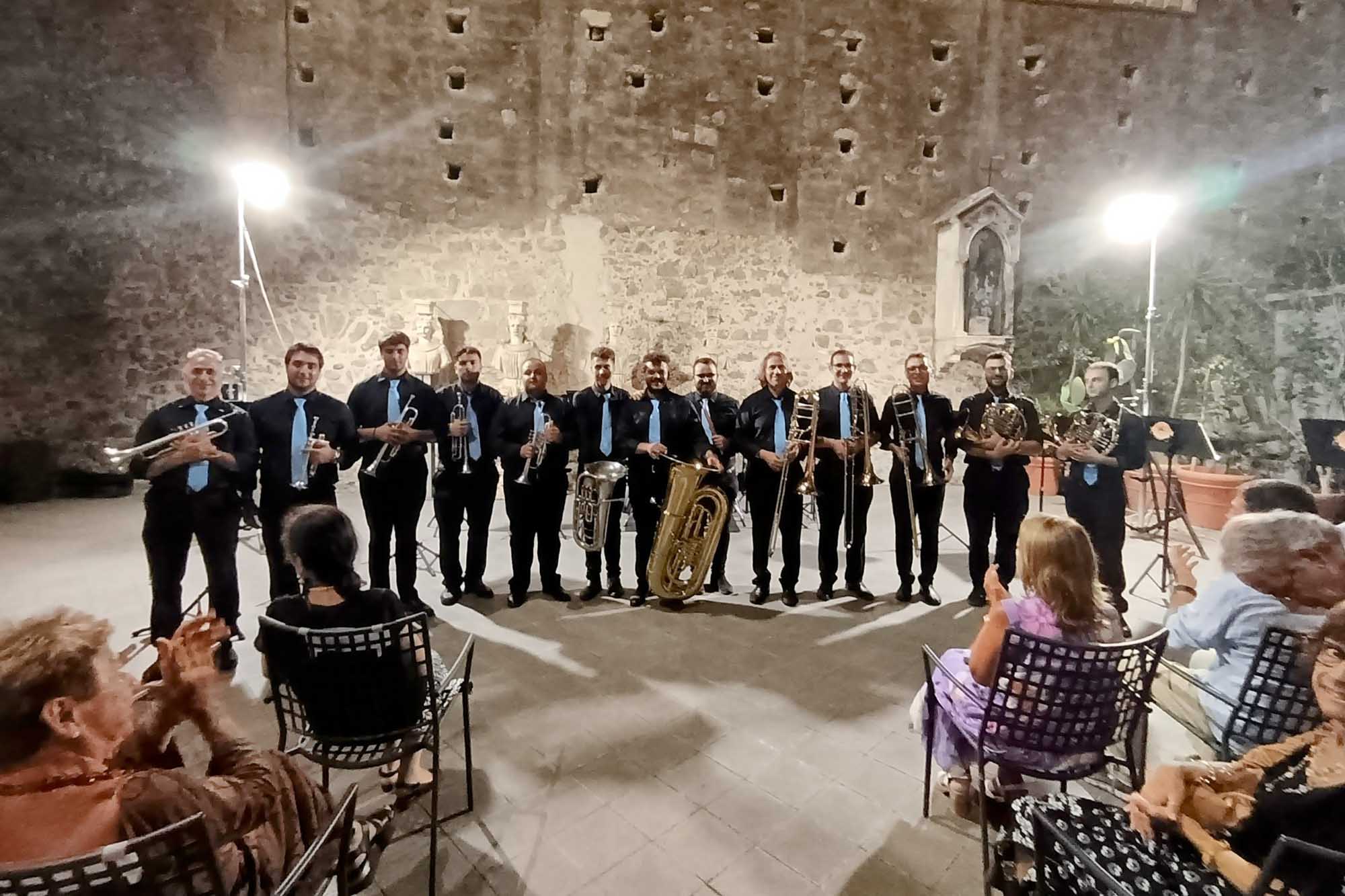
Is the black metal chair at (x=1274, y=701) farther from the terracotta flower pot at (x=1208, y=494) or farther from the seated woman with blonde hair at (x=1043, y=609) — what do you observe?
the terracotta flower pot at (x=1208, y=494)

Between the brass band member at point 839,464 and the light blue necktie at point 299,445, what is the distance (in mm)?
3323

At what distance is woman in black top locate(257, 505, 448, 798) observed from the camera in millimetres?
2150

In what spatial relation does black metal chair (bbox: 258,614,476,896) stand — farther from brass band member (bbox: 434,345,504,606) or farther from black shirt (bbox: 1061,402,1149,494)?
black shirt (bbox: 1061,402,1149,494)

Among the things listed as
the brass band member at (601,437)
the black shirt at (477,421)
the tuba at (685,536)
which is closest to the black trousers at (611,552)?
the brass band member at (601,437)

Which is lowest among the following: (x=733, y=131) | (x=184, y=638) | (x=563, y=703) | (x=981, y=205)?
(x=563, y=703)

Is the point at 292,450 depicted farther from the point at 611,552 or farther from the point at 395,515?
the point at 611,552

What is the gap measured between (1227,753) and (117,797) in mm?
2767

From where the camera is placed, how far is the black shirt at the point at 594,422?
498 cm

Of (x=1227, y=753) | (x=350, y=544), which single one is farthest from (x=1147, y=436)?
(x=350, y=544)

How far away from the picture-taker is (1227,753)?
1978mm

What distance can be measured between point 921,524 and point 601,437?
2.47m

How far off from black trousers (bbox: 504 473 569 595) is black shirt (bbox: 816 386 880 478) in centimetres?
189

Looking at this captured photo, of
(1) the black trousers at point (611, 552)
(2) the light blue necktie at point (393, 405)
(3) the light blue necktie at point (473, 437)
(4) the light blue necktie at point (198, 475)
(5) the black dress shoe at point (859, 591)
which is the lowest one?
(5) the black dress shoe at point (859, 591)

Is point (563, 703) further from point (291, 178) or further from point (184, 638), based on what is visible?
point (291, 178)
